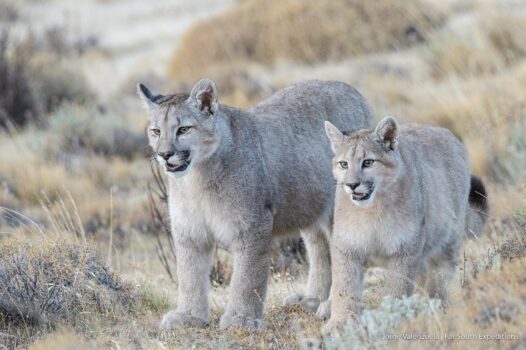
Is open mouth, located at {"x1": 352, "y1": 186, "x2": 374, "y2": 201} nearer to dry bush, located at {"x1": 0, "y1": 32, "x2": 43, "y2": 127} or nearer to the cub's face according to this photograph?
the cub's face

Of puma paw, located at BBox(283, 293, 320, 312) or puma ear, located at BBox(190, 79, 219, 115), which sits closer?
puma ear, located at BBox(190, 79, 219, 115)

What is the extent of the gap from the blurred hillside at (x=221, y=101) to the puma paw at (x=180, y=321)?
13 centimetres

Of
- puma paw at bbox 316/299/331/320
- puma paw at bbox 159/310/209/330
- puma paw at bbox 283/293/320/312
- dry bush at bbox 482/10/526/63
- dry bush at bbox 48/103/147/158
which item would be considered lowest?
dry bush at bbox 48/103/147/158

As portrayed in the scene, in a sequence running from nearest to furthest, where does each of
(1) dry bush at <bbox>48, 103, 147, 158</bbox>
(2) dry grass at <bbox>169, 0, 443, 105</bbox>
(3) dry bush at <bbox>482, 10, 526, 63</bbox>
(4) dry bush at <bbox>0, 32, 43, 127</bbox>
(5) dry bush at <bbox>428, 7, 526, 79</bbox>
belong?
(1) dry bush at <bbox>48, 103, 147, 158</bbox> < (5) dry bush at <bbox>428, 7, 526, 79</bbox> < (3) dry bush at <bbox>482, 10, 526, 63</bbox> < (4) dry bush at <bbox>0, 32, 43, 127</bbox> < (2) dry grass at <bbox>169, 0, 443, 105</bbox>

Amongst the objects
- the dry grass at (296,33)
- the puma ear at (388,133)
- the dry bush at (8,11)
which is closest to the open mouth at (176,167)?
the puma ear at (388,133)

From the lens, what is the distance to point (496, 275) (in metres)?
5.89

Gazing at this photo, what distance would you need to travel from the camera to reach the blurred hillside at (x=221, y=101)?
6.85m

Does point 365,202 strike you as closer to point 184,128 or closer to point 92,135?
point 184,128

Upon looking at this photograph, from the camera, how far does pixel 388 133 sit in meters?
6.95

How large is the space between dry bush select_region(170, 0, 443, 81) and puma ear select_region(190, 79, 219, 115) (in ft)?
47.0

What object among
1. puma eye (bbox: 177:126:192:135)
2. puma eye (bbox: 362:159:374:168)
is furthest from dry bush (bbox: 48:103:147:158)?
puma eye (bbox: 362:159:374:168)

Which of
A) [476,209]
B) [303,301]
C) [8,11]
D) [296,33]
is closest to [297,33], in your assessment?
[296,33]

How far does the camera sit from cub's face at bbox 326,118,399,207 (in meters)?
6.70

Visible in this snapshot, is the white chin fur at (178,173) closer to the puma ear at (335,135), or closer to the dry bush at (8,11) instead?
the puma ear at (335,135)
